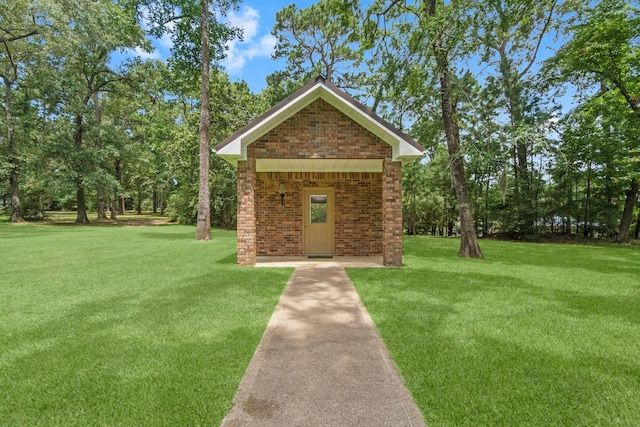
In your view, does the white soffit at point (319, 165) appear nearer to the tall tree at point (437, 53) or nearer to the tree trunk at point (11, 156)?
the tall tree at point (437, 53)

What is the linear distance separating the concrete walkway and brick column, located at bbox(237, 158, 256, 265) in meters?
3.90

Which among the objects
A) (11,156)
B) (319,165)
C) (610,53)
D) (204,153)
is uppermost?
(610,53)

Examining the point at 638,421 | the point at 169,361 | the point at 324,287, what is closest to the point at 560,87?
the point at 324,287

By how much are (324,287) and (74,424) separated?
4.58 meters

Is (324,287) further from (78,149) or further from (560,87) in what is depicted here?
(78,149)

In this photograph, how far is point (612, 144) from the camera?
16469 millimetres

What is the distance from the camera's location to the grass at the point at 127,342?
8.00 ft

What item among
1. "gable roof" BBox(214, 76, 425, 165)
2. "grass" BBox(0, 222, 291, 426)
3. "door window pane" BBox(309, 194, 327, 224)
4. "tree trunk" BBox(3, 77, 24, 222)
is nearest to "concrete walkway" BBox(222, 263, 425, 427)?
"grass" BBox(0, 222, 291, 426)

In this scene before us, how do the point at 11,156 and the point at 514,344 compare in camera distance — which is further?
the point at 11,156

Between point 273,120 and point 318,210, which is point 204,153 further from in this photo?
point 273,120

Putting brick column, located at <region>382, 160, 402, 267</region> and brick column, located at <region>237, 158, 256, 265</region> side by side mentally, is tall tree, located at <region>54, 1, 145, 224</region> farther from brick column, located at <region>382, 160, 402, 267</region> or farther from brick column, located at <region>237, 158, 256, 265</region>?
brick column, located at <region>382, 160, 402, 267</region>

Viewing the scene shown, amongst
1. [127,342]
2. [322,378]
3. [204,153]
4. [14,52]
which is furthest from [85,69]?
[322,378]

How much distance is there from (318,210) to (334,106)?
13.1 feet

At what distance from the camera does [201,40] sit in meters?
16.1
